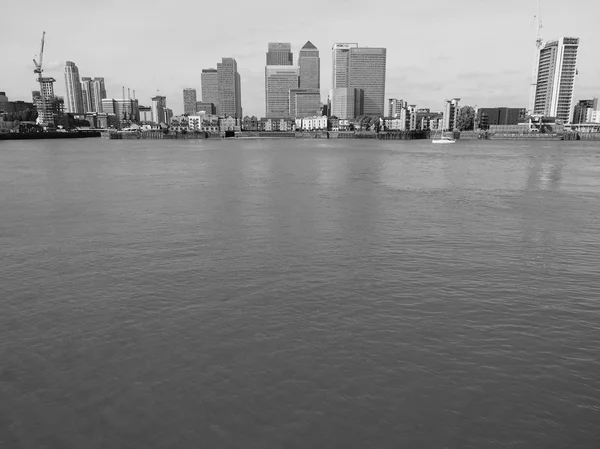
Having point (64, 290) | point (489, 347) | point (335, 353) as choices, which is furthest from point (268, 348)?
point (64, 290)

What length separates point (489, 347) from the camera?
1027cm

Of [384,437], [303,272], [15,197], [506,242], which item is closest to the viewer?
[384,437]

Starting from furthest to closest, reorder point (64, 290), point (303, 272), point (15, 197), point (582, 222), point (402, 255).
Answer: point (15, 197), point (582, 222), point (402, 255), point (303, 272), point (64, 290)

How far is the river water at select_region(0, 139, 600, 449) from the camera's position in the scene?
25.4 feet

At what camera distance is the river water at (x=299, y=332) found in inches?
305

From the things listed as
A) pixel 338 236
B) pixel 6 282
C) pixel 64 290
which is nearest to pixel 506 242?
pixel 338 236

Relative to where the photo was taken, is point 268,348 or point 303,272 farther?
point 303,272

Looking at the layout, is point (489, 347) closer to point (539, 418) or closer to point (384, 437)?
point (539, 418)

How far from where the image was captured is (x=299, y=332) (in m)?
11.1

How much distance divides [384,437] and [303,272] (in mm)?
8327

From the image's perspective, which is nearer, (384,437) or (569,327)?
(384,437)

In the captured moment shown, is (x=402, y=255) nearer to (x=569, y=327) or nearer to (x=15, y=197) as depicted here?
(x=569, y=327)

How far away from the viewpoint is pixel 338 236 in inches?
806

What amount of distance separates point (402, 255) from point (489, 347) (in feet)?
24.1
